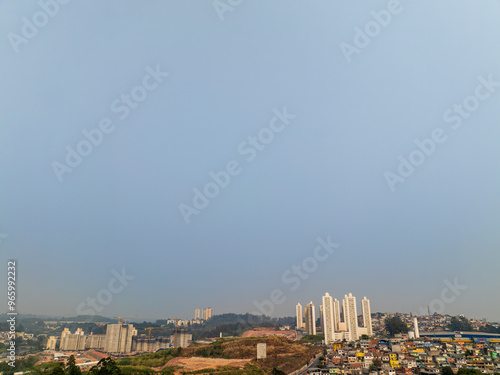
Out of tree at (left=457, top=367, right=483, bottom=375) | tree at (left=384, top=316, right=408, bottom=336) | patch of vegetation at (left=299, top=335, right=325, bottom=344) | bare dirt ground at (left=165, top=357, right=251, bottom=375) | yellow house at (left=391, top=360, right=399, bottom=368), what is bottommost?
patch of vegetation at (left=299, top=335, right=325, bottom=344)

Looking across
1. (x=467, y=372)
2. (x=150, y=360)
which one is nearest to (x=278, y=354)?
(x=150, y=360)

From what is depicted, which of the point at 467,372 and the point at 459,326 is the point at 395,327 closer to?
the point at 459,326

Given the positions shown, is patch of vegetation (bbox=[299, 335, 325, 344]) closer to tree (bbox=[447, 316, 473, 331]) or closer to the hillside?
the hillside

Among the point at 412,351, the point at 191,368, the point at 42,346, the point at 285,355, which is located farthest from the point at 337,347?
the point at 42,346

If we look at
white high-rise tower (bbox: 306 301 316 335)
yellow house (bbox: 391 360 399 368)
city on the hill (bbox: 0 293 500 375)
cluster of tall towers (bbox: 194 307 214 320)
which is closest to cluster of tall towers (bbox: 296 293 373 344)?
city on the hill (bbox: 0 293 500 375)

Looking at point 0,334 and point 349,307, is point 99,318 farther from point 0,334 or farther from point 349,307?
point 349,307

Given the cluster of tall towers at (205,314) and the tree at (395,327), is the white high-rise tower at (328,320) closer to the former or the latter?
the tree at (395,327)
